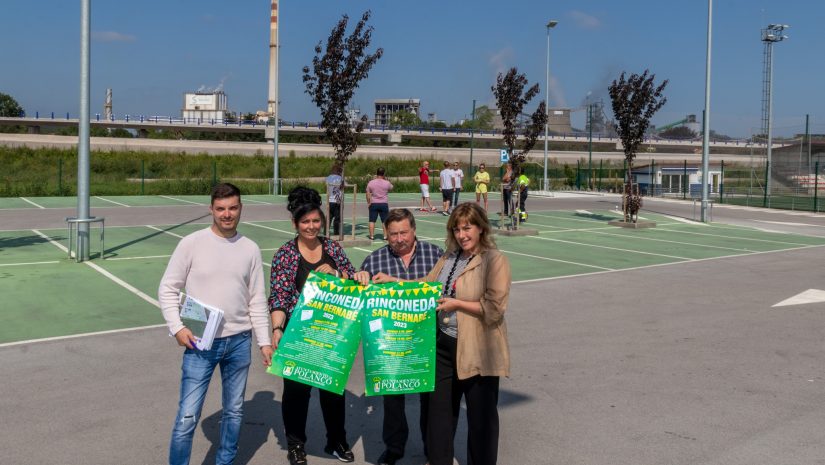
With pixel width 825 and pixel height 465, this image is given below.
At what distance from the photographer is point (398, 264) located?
4801 mm

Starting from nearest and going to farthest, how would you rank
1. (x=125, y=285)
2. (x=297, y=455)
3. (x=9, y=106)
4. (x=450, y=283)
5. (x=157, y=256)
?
(x=450, y=283)
(x=297, y=455)
(x=125, y=285)
(x=157, y=256)
(x=9, y=106)

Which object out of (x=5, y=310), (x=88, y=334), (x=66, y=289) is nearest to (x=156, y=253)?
(x=66, y=289)

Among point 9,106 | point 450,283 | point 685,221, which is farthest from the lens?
point 9,106

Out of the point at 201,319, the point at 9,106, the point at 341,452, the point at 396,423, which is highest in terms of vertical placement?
the point at 9,106

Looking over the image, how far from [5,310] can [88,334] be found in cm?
180

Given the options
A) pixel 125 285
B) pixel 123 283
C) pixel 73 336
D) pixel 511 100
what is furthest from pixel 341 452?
pixel 511 100

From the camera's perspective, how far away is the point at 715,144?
133m

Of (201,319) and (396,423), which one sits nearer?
(201,319)

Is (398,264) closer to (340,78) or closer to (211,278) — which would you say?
(211,278)

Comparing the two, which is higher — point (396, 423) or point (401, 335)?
point (401, 335)

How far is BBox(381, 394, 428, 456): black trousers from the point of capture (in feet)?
16.0

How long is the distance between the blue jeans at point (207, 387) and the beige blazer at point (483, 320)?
1.23m

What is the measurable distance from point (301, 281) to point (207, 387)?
822 millimetres

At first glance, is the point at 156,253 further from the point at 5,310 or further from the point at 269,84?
the point at 269,84
